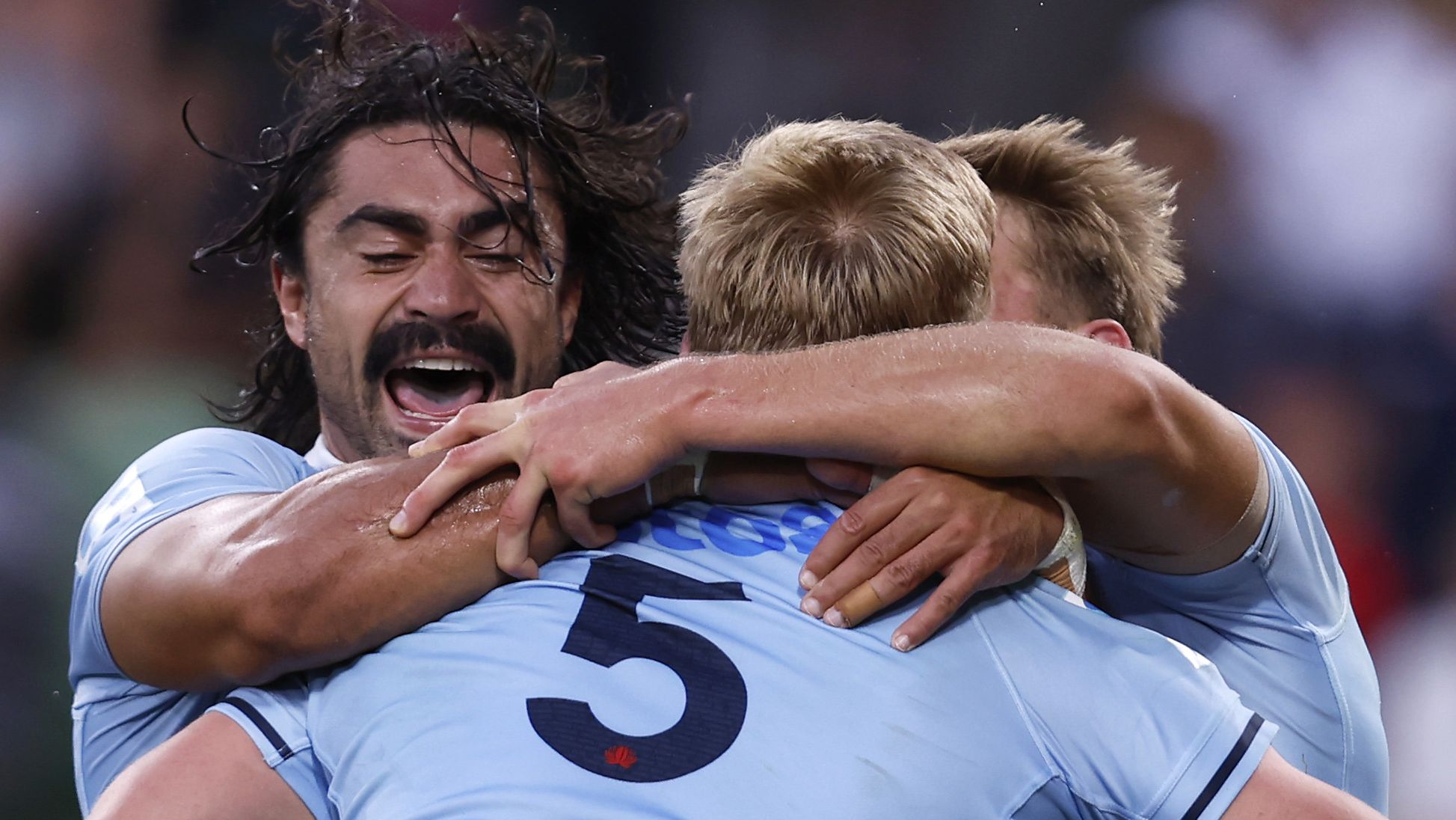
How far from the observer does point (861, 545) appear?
1.54 m

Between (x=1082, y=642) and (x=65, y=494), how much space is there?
11.5ft

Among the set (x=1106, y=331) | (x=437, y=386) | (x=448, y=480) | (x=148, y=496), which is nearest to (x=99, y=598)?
(x=148, y=496)

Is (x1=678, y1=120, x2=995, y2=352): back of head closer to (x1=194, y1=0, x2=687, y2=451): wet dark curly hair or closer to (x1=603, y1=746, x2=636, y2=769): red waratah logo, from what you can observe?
(x1=603, y1=746, x2=636, y2=769): red waratah logo

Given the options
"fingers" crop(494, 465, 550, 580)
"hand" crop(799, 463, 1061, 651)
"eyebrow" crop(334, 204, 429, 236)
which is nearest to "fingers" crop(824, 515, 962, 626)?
"hand" crop(799, 463, 1061, 651)

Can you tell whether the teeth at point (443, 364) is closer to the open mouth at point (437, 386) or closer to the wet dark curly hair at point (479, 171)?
the open mouth at point (437, 386)

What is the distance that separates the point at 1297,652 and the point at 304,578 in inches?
54.4

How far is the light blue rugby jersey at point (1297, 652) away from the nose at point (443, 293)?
144 cm

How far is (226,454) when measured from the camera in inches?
89.6

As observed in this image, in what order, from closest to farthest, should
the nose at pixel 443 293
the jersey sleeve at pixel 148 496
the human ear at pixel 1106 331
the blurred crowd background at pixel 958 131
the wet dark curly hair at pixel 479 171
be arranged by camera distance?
the jersey sleeve at pixel 148 496, the human ear at pixel 1106 331, the nose at pixel 443 293, the wet dark curly hair at pixel 479 171, the blurred crowd background at pixel 958 131

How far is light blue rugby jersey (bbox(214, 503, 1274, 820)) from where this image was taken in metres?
1.39

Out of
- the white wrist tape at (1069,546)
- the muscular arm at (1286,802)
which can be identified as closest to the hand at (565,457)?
the white wrist tape at (1069,546)

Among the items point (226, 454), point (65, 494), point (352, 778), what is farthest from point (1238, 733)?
point (65, 494)

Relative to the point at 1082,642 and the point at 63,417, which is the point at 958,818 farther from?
the point at 63,417

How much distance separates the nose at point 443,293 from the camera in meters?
2.70
